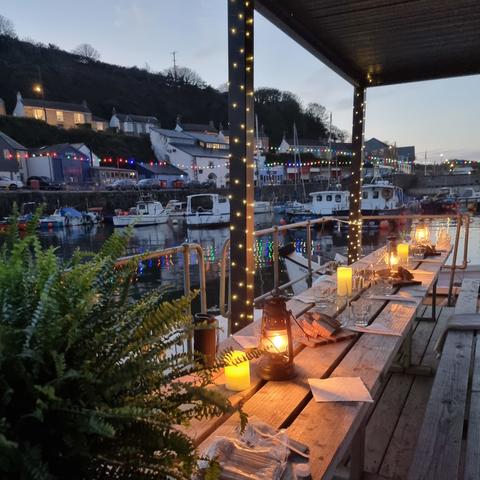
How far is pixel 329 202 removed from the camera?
25125mm

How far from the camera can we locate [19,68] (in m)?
51.2

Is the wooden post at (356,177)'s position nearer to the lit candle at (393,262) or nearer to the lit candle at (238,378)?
the lit candle at (393,262)

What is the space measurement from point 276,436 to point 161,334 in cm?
41

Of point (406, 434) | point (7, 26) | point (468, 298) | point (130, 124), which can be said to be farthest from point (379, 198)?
point (7, 26)

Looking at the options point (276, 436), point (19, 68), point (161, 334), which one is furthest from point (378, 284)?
point (19, 68)

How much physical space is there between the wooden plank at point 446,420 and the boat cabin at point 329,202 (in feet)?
75.7

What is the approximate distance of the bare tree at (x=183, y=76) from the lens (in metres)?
69.4

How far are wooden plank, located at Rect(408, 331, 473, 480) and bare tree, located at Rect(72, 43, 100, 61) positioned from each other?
79142 mm

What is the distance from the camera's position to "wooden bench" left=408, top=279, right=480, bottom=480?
1460 millimetres

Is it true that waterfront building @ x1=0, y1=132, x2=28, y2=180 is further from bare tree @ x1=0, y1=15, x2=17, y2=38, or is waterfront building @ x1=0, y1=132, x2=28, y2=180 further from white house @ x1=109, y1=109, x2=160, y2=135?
bare tree @ x1=0, y1=15, x2=17, y2=38

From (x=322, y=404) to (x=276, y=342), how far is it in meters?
0.25

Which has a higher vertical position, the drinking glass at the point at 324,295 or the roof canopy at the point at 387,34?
the roof canopy at the point at 387,34

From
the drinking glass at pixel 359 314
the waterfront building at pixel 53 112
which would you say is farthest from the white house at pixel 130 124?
the drinking glass at pixel 359 314

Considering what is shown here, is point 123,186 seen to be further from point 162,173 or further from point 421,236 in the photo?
point 421,236
